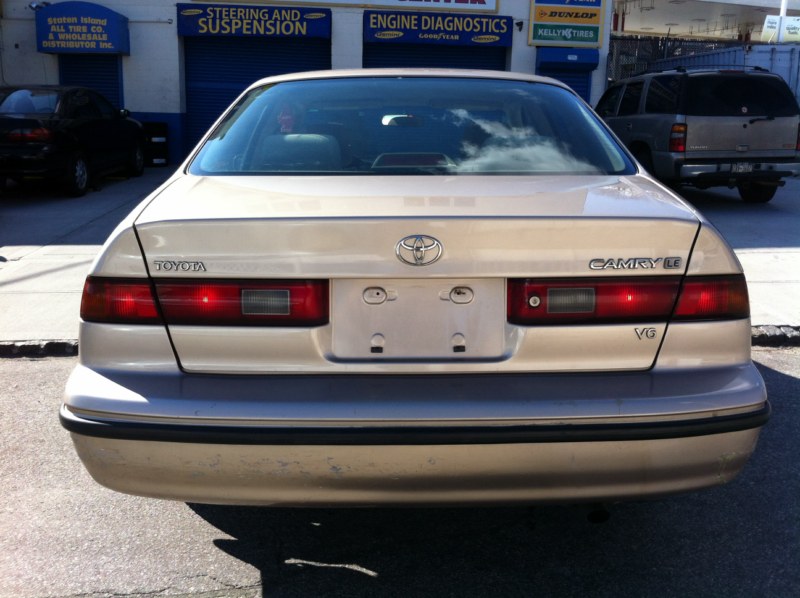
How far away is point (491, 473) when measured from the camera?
2.41 meters

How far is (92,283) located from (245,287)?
479 mm

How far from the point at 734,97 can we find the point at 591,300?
9577 millimetres

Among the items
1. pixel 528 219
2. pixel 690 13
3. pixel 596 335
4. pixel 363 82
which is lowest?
pixel 596 335

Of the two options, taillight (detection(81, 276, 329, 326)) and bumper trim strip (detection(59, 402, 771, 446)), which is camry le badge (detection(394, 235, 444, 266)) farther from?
bumper trim strip (detection(59, 402, 771, 446))

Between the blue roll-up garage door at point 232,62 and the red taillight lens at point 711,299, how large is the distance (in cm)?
1584

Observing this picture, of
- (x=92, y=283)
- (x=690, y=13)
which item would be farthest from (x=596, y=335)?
(x=690, y=13)

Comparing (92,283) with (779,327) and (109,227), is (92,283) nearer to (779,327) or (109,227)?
(779,327)

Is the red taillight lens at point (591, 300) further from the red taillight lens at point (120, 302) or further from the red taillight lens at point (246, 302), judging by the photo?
the red taillight lens at point (120, 302)

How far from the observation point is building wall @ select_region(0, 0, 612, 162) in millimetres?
17078

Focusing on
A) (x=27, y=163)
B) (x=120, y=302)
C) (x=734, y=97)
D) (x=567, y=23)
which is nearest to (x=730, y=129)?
(x=734, y=97)

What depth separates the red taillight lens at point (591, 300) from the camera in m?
2.48

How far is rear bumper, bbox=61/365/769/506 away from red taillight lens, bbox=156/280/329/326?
17 centimetres

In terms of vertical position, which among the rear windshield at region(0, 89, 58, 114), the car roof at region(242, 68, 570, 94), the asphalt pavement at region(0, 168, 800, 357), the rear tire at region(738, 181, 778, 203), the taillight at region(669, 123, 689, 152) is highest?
the car roof at region(242, 68, 570, 94)

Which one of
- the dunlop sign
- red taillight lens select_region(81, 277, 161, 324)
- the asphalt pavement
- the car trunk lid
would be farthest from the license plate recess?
the dunlop sign
